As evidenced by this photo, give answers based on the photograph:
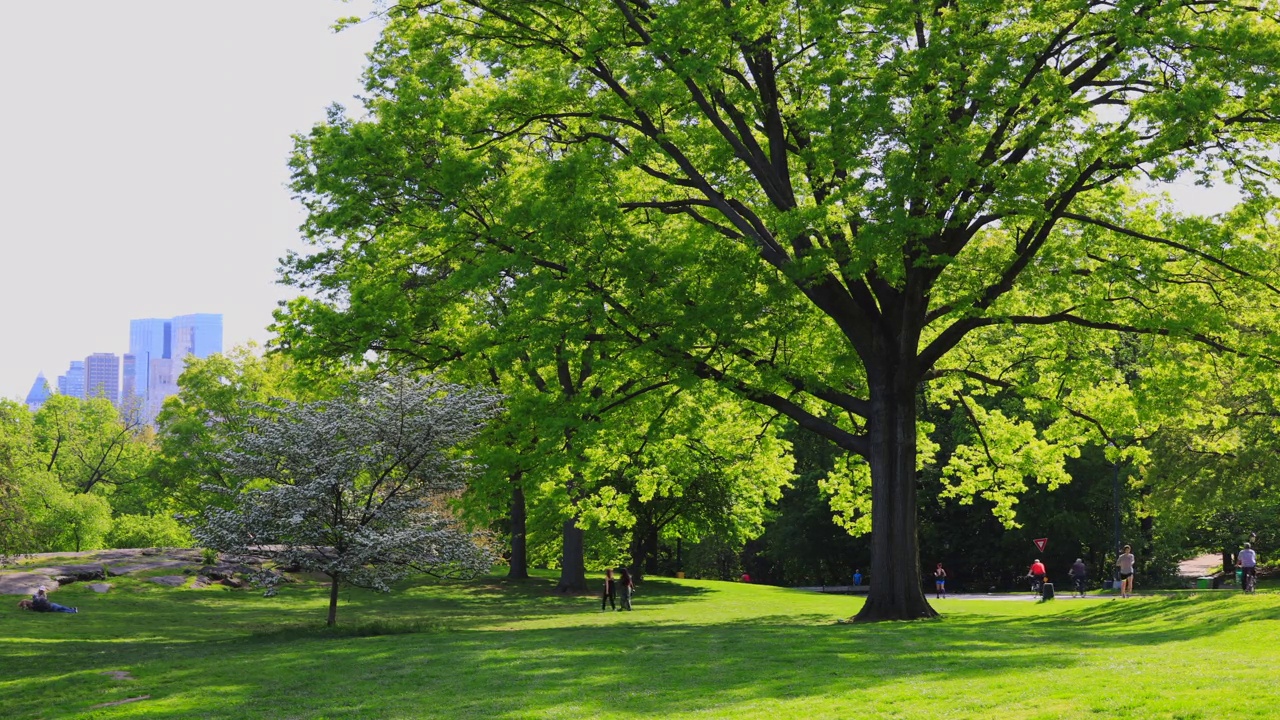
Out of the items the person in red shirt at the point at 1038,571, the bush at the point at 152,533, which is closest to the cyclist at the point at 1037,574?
the person in red shirt at the point at 1038,571

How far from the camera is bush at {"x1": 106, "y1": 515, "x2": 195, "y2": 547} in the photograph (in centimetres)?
5134

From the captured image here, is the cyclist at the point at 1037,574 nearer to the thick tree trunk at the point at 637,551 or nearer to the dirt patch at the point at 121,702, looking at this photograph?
the thick tree trunk at the point at 637,551

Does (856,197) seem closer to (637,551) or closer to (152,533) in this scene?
(637,551)

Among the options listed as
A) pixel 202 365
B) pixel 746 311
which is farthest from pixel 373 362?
pixel 202 365

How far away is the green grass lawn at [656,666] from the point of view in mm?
12273

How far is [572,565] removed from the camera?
39.4 metres

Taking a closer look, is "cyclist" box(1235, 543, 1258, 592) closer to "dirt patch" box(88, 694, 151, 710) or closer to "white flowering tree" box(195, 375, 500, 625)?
"white flowering tree" box(195, 375, 500, 625)

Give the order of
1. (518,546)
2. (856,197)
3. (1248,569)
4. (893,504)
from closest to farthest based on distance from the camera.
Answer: (856,197) < (893,504) < (1248,569) < (518,546)

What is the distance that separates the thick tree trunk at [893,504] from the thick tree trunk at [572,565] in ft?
57.2

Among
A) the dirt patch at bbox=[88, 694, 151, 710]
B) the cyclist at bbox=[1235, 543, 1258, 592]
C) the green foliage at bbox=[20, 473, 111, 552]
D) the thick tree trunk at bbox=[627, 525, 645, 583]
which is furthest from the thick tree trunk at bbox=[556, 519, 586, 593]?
the dirt patch at bbox=[88, 694, 151, 710]

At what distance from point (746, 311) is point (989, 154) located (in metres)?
5.51

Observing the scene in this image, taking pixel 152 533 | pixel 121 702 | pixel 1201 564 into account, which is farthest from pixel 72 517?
pixel 1201 564

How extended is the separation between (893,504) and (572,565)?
18461 mm

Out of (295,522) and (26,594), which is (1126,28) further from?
(26,594)
